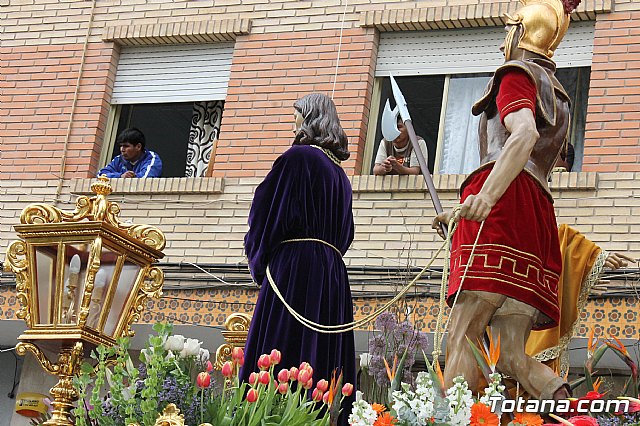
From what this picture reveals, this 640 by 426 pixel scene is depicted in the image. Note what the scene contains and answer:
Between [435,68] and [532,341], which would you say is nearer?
[532,341]

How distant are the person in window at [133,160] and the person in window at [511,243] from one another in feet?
20.5

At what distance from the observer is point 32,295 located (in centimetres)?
722

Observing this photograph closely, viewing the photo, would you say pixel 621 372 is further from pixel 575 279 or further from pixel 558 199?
pixel 575 279

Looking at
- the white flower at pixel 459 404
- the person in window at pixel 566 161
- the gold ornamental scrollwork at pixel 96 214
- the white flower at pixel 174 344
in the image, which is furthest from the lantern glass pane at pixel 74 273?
the person in window at pixel 566 161

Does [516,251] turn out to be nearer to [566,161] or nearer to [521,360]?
[521,360]

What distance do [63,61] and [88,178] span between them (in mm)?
1276

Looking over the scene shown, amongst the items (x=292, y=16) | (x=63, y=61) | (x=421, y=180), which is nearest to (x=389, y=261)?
(x=421, y=180)

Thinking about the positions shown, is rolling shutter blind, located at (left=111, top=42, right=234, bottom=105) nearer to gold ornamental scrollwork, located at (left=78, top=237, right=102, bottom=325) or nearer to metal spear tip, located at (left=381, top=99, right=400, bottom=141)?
metal spear tip, located at (left=381, top=99, right=400, bottom=141)

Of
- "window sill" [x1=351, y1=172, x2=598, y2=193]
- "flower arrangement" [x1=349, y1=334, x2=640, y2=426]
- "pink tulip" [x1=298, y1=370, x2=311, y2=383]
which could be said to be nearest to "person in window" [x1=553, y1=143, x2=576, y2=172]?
"window sill" [x1=351, y1=172, x2=598, y2=193]

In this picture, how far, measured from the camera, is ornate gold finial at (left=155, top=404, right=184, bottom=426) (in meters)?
4.79

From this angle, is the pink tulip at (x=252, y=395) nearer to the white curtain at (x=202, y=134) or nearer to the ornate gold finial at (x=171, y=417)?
the ornate gold finial at (x=171, y=417)

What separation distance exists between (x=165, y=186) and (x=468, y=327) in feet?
20.8

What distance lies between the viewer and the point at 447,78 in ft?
38.7

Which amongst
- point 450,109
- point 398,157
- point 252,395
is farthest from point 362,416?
point 450,109
